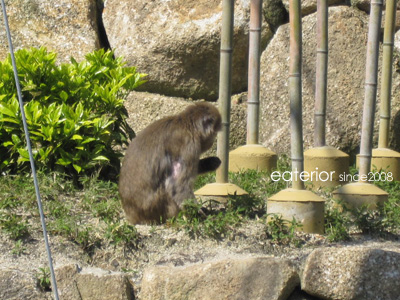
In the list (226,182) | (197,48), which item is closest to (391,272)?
(226,182)

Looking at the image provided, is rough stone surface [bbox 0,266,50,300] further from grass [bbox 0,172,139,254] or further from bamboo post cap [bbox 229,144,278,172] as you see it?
bamboo post cap [bbox 229,144,278,172]

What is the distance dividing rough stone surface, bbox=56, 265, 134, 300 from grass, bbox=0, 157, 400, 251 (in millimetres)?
350

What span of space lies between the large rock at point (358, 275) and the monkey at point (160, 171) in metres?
1.27

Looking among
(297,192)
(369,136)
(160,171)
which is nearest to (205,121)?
(160,171)

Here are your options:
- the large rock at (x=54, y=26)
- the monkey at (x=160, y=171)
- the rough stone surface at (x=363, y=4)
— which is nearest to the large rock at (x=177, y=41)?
the large rock at (x=54, y=26)

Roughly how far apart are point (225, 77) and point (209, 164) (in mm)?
707

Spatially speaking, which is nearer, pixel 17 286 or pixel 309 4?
pixel 17 286

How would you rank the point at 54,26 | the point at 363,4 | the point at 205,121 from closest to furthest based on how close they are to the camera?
the point at 205,121 → the point at 363,4 → the point at 54,26

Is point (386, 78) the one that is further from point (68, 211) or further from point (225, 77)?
point (68, 211)

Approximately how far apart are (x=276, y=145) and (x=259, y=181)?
1.38 metres

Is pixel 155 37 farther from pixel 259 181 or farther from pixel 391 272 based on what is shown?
pixel 391 272

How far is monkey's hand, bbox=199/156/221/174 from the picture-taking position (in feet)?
18.2

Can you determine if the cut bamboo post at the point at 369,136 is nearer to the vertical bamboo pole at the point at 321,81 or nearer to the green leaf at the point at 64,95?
the vertical bamboo pole at the point at 321,81

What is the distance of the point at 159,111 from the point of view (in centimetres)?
827
